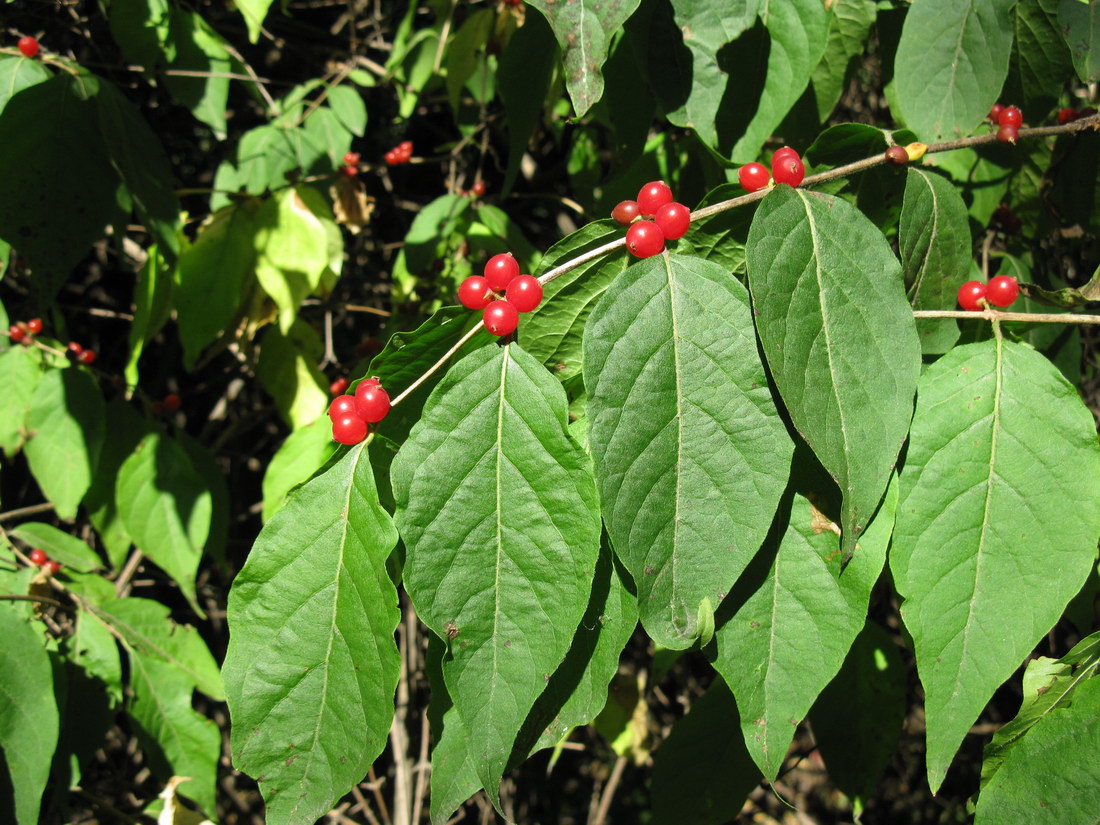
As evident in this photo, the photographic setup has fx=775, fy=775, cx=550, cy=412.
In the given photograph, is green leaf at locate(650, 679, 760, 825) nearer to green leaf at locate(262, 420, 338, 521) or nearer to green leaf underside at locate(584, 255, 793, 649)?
green leaf underside at locate(584, 255, 793, 649)

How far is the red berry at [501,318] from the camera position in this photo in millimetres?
890

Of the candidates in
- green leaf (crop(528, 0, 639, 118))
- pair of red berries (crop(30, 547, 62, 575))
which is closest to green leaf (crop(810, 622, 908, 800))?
green leaf (crop(528, 0, 639, 118))

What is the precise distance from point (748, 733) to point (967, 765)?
11.7ft

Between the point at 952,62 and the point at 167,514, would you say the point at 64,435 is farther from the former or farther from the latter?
the point at 952,62

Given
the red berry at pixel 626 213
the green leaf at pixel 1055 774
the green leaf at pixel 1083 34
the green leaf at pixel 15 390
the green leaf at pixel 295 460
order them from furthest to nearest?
1. the green leaf at pixel 15 390
2. the green leaf at pixel 295 460
3. the green leaf at pixel 1083 34
4. the red berry at pixel 626 213
5. the green leaf at pixel 1055 774

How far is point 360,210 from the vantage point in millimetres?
2602

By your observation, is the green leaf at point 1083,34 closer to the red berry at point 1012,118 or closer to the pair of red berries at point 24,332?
the red berry at point 1012,118

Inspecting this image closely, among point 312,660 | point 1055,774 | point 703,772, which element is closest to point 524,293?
point 312,660

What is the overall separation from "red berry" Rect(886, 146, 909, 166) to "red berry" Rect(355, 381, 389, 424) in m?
0.74

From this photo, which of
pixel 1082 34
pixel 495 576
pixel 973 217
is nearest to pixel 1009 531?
pixel 495 576

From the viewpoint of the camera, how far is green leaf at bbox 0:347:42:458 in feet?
6.56

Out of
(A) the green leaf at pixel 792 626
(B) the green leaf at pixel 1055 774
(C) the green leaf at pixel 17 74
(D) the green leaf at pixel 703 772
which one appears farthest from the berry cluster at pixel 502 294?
(C) the green leaf at pixel 17 74

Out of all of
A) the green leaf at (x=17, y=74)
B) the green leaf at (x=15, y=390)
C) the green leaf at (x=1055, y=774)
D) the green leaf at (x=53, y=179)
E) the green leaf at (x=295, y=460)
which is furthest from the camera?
the green leaf at (x=15, y=390)

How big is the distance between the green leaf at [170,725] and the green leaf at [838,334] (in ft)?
5.69
